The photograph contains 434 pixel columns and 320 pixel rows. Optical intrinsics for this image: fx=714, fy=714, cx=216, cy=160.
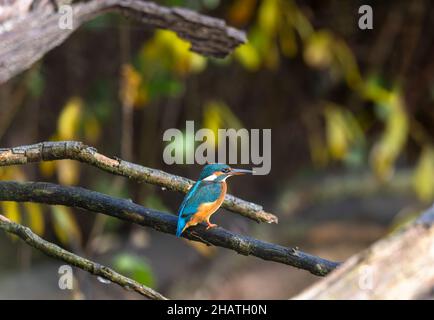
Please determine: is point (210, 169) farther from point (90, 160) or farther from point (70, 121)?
point (70, 121)

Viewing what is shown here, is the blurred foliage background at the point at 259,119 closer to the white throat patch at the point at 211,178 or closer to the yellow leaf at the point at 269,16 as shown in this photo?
the yellow leaf at the point at 269,16

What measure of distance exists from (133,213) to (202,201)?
0.23 feet

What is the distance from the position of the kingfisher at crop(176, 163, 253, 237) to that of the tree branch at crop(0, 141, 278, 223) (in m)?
0.04

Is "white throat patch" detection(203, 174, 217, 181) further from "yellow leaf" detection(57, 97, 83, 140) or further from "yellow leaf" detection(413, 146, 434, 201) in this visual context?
"yellow leaf" detection(413, 146, 434, 201)

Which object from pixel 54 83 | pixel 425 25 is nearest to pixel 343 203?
pixel 425 25

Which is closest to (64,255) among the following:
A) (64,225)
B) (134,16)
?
(134,16)

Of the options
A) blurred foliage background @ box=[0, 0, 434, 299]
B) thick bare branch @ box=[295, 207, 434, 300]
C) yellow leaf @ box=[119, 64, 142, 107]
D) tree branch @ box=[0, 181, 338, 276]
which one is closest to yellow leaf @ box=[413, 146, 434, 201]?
blurred foliage background @ box=[0, 0, 434, 299]

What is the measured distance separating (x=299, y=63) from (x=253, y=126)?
36cm

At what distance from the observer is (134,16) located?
1174 mm

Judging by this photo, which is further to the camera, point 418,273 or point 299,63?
point 299,63

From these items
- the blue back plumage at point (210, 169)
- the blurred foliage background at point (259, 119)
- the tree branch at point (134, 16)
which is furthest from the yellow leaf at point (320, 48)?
the blue back plumage at point (210, 169)

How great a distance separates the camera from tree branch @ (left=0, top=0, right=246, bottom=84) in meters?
1.01
